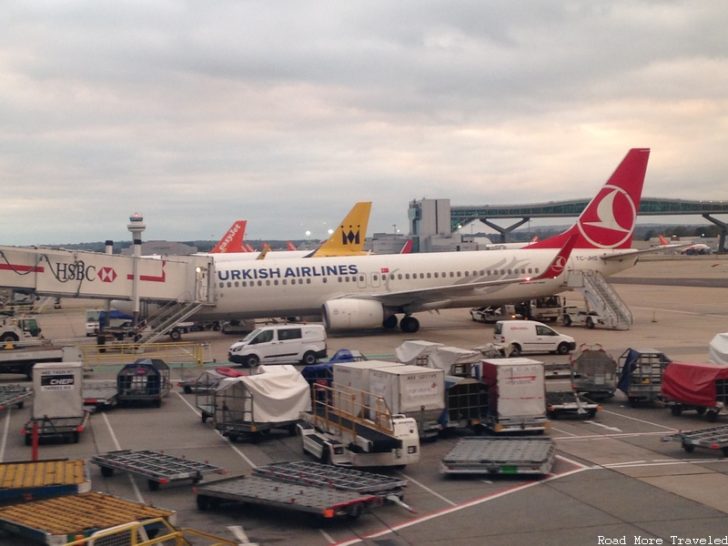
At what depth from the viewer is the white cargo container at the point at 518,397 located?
21.2 meters

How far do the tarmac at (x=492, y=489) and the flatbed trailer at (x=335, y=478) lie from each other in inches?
15.2

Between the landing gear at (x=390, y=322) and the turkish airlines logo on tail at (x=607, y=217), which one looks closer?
the landing gear at (x=390, y=322)

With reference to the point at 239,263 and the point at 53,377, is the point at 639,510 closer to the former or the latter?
the point at 53,377

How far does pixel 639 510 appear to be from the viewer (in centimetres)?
1455

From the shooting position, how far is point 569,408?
23625 mm

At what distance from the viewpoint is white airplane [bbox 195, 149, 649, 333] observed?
4341 centimetres

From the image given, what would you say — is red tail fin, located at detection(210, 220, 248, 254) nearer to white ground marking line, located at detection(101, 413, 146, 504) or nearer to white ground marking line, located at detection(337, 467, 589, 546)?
white ground marking line, located at detection(101, 413, 146, 504)

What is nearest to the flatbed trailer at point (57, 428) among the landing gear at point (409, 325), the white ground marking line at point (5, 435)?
the white ground marking line at point (5, 435)

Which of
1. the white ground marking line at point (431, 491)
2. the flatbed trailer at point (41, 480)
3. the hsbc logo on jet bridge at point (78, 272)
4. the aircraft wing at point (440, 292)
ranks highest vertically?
the hsbc logo on jet bridge at point (78, 272)

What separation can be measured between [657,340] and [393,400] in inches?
945

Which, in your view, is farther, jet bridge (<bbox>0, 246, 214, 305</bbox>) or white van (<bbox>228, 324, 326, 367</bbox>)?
jet bridge (<bbox>0, 246, 214, 305</bbox>)

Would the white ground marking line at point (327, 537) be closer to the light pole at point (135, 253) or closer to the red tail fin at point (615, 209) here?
the light pole at point (135, 253)

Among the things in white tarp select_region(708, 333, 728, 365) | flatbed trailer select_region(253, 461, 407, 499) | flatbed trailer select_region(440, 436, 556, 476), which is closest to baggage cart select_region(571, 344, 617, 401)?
white tarp select_region(708, 333, 728, 365)

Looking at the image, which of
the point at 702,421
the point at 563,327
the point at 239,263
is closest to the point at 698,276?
the point at 563,327
